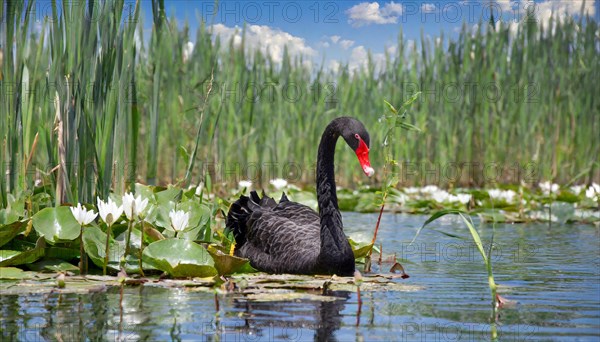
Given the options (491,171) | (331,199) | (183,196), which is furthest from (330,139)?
(491,171)

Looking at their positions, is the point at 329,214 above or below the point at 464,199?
above

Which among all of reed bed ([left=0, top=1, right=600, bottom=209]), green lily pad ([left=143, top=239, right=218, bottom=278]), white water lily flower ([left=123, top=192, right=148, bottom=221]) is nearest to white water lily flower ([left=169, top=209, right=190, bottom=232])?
green lily pad ([left=143, top=239, right=218, bottom=278])

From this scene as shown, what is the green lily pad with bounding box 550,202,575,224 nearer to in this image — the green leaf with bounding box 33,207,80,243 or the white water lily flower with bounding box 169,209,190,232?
the white water lily flower with bounding box 169,209,190,232

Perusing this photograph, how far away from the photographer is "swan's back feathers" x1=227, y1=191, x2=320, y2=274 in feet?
18.2

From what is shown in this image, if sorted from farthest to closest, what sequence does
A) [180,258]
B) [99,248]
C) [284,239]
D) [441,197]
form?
[441,197]
[284,239]
[99,248]
[180,258]

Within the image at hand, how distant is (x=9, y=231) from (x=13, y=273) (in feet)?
1.16

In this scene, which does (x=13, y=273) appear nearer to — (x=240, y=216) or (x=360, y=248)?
(x=240, y=216)

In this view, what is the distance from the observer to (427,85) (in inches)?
502

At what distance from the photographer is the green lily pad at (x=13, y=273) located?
4779 millimetres

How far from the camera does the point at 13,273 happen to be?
4.82 m

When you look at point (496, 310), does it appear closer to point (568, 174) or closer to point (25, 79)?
point (25, 79)

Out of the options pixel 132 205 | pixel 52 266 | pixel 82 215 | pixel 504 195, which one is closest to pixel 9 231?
pixel 52 266

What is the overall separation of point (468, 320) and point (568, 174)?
29.6ft

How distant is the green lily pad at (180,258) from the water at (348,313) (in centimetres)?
21
